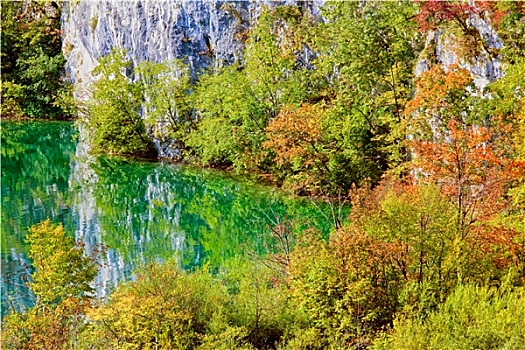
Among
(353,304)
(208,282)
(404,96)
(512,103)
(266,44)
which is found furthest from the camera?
(266,44)

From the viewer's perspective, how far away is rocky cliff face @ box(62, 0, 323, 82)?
107 ft

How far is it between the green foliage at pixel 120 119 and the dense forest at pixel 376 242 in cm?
1198

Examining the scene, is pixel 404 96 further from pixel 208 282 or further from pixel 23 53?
pixel 23 53

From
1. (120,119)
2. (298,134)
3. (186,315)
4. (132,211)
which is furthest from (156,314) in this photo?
(120,119)

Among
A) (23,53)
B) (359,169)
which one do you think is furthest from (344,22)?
(23,53)

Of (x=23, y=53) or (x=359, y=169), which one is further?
(x=23, y=53)

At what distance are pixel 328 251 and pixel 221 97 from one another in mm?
19944

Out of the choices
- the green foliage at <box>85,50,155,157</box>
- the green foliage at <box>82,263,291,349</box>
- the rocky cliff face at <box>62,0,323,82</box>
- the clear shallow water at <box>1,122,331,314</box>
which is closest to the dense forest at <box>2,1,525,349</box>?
the green foliage at <box>82,263,291,349</box>

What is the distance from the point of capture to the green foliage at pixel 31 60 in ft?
159

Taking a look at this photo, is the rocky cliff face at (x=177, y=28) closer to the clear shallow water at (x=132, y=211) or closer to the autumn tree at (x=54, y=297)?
the clear shallow water at (x=132, y=211)

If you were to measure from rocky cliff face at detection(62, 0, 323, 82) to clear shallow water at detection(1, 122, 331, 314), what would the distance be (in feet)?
20.2

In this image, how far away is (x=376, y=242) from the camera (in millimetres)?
10367

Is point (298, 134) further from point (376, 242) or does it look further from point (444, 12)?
point (376, 242)

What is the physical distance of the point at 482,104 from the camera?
17.5 meters
